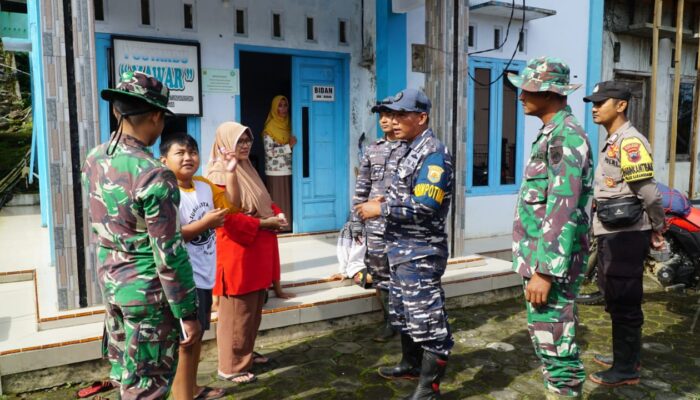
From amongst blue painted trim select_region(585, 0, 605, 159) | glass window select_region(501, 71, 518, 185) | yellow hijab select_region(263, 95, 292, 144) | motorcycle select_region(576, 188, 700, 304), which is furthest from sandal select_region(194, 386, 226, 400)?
blue painted trim select_region(585, 0, 605, 159)

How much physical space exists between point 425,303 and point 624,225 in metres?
1.59

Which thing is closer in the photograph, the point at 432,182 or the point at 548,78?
the point at 548,78

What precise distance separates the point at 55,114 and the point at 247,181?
1.55 m

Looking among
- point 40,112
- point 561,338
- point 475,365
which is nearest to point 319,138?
point 40,112

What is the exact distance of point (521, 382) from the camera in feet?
12.0

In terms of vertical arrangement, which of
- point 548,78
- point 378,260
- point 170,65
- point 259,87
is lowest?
point 378,260

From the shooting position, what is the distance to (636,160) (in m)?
3.50

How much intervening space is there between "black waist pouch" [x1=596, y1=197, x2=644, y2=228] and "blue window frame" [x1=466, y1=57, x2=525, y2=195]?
3.72 meters

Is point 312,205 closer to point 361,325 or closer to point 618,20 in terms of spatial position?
point 361,325

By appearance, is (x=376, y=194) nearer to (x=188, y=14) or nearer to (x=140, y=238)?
(x=140, y=238)

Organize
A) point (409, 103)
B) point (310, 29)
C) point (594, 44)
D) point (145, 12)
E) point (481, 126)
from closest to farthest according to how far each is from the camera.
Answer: point (409, 103), point (145, 12), point (310, 29), point (481, 126), point (594, 44)

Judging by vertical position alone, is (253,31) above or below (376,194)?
above

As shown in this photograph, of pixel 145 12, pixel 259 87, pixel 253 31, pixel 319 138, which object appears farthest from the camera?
pixel 259 87

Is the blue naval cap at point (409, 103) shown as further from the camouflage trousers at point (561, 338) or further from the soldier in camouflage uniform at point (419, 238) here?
the camouflage trousers at point (561, 338)
